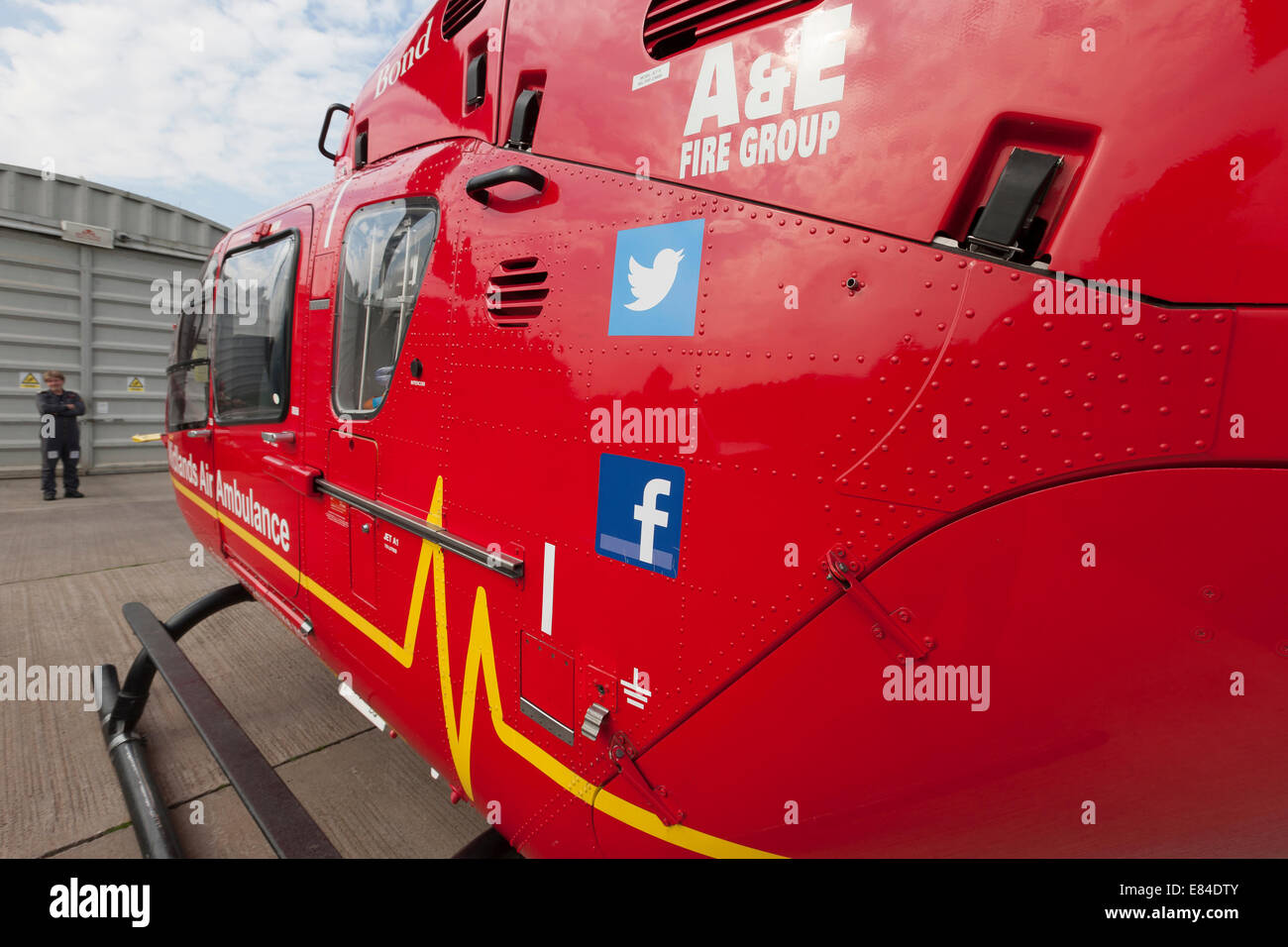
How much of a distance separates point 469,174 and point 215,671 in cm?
395

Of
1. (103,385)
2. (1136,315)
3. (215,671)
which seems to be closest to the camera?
(1136,315)

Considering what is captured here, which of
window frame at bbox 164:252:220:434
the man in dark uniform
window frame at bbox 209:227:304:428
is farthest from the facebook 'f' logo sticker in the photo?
the man in dark uniform

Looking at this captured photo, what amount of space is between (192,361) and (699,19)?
13.0 feet

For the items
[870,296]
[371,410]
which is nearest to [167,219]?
[371,410]

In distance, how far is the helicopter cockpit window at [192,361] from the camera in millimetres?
3773

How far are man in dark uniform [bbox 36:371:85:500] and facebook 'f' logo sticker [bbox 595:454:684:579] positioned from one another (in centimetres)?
1062

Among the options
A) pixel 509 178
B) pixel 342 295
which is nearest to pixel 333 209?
pixel 342 295

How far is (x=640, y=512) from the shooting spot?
1425mm

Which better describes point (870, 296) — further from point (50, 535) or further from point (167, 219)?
point (167, 219)

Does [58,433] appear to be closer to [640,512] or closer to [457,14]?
[457,14]

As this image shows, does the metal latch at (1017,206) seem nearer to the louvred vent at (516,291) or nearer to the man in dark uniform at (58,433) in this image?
the louvred vent at (516,291)

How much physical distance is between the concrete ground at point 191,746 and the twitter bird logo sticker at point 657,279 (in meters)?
2.51
